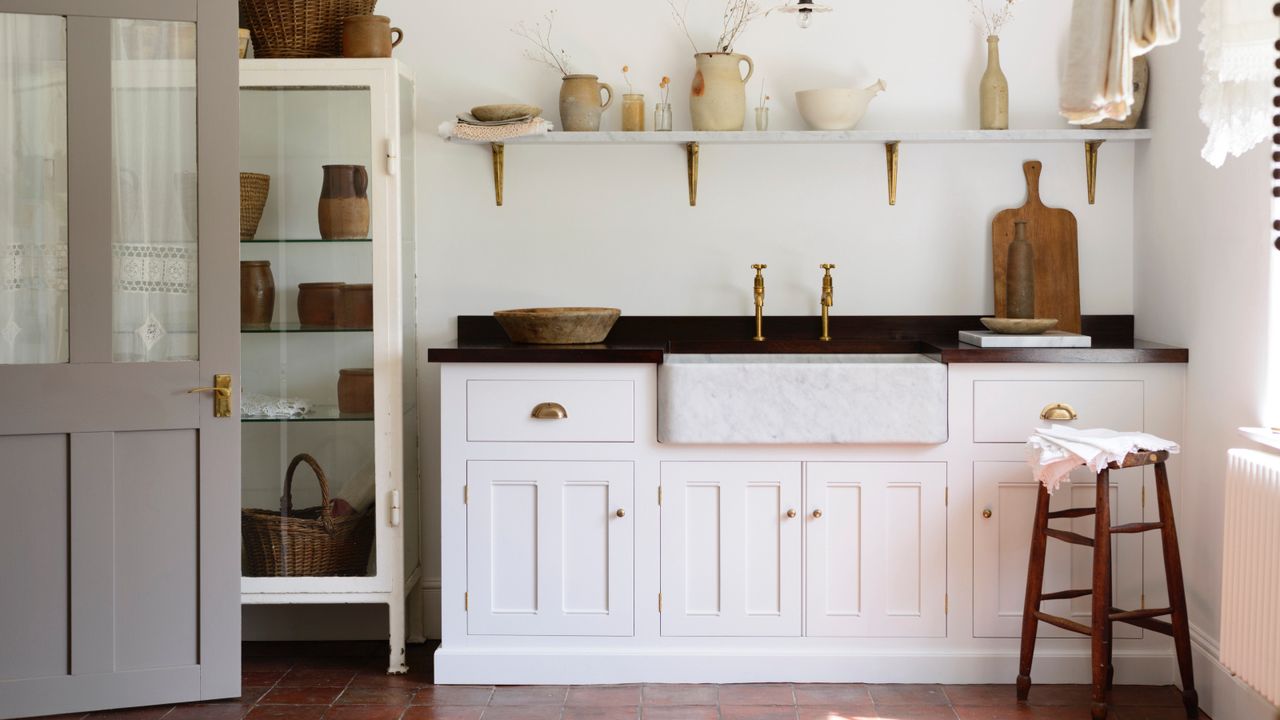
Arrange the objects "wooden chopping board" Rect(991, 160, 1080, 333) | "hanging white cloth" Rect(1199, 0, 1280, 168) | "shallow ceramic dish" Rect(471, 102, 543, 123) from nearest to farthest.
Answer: "hanging white cloth" Rect(1199, 0, 1280, 168), "shallow ceramic dish" Rect(471, 102, 543, 123), "wooden chopping board" Rect(991, 160, 1080, 333)

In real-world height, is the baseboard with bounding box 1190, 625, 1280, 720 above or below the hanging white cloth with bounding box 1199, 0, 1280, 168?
below

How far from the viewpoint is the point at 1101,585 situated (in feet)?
9.47

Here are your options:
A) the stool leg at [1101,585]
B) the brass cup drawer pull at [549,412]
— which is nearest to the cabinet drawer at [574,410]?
the brass cup drawer pull at [549,412]

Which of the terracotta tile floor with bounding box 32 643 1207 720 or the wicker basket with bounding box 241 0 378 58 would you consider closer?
the terracotta tile floor with bounding box 32 643 1207 720

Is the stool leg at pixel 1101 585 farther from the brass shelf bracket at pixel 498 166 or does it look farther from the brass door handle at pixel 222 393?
the brass door handle at pixel 222 393

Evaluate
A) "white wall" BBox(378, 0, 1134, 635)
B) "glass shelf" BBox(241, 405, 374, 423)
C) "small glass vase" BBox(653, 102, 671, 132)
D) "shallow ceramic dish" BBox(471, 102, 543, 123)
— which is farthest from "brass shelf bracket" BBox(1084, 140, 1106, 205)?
"glass shelf" BBox(241, 405, 374, 423)

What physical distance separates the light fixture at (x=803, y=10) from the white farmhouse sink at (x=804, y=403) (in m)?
1.10

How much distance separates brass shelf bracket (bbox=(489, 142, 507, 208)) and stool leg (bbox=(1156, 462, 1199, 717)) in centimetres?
210

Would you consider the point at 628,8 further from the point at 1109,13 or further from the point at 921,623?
the point at 921,623

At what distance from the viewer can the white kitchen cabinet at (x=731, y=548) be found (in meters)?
3.23

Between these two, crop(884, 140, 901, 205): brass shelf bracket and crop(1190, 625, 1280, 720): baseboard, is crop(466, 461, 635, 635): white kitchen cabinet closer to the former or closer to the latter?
crop(884, 140, 901, 205): brass shelf bracket

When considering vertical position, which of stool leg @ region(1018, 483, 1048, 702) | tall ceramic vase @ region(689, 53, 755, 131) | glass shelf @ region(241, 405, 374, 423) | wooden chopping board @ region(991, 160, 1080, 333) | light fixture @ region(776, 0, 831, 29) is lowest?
stool leg @ region(1018, 483, 1048, 702)

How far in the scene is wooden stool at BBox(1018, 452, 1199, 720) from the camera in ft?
9.46

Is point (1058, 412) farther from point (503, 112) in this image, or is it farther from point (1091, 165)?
point (503, 112)
